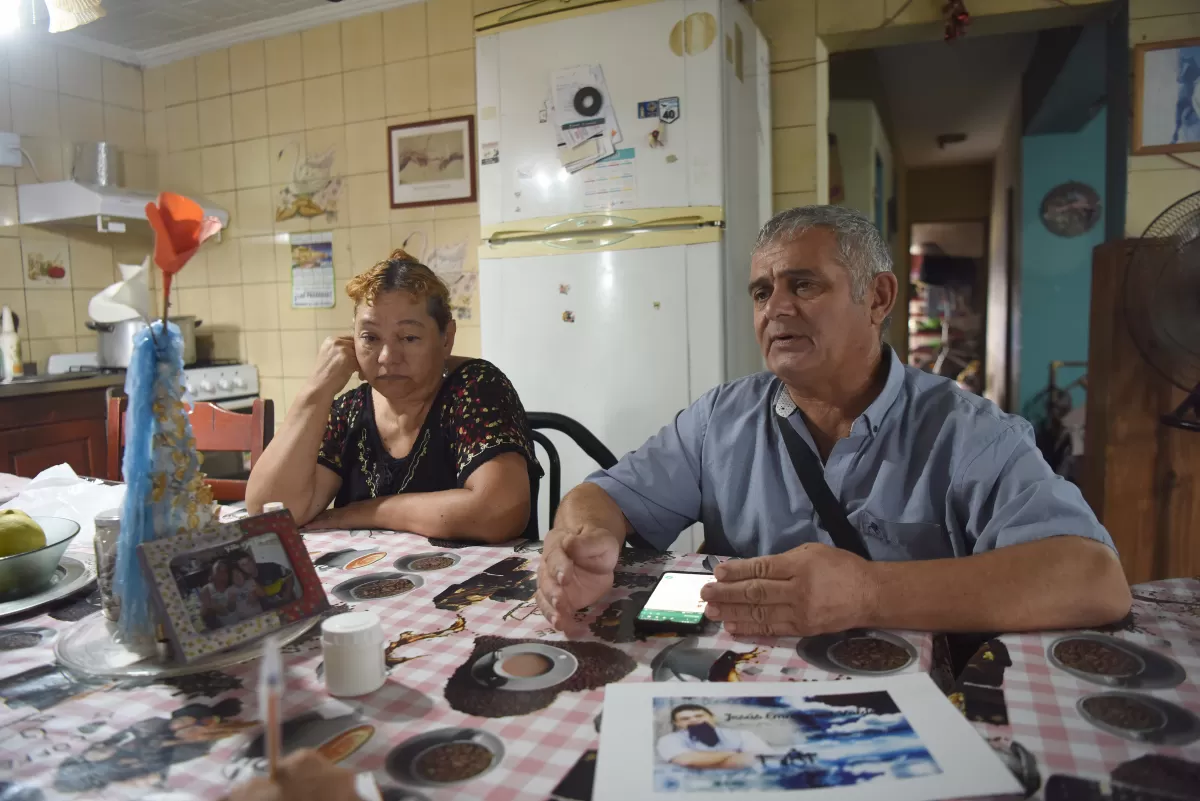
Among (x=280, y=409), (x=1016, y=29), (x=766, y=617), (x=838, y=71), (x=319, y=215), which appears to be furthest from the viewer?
(x=838, y=71)

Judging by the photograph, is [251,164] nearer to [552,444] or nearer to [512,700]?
[552,444]

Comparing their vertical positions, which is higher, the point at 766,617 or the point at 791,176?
the point at 791,176

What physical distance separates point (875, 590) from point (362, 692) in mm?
555

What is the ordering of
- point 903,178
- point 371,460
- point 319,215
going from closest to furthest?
point 371,460 < point 319,215 < point 903,178

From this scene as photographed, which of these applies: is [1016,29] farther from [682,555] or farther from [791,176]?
[682,555]

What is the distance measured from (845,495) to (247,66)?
347 centimetres

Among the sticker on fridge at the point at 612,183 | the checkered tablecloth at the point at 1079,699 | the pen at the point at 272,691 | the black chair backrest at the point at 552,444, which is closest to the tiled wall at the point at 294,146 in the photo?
the sticker on fridge at the point at 612,183

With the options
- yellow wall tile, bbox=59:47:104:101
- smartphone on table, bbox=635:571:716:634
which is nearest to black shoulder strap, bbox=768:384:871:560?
smartphone on table, bbox=635:571:716:634

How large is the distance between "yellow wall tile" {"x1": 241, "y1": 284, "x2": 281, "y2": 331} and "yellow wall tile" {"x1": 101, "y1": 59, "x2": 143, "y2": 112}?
1.09 metres

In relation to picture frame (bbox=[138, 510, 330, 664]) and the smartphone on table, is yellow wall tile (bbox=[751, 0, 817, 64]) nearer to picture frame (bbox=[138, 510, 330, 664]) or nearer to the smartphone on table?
the smartphone on table

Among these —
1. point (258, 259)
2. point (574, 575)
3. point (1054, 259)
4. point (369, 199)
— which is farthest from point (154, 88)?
point (1054, 259)

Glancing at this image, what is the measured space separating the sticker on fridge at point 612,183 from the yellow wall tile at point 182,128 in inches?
94.2

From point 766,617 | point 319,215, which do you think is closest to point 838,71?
point 319,215

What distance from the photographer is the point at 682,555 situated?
1.18m
